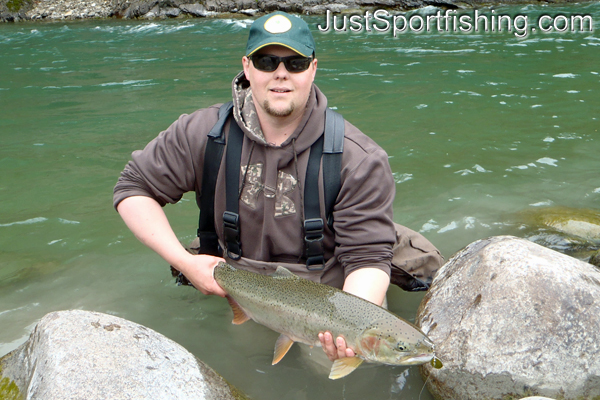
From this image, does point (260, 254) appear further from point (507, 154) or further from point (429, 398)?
point (507, 154)

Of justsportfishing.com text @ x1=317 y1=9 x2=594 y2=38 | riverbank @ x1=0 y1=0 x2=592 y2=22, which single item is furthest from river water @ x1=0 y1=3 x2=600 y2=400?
riverbank @ x1=0 y1=0 x2=592 y2=22

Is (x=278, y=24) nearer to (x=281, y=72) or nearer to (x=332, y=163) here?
(x=281, y=72)

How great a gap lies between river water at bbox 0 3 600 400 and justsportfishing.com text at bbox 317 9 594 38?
5.25ft

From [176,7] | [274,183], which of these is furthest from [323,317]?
[176,7]

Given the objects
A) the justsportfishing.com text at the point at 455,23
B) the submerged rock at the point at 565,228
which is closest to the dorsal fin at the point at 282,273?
the submerged rock at the point at 565,228

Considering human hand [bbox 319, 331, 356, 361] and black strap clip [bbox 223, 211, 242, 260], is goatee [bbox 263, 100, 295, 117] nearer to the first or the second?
black strap clip [bbox 223, 211, 242, 260]

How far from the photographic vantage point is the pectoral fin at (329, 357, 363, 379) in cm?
299

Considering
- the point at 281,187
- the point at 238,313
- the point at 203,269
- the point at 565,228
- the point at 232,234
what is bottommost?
the point at 565,228

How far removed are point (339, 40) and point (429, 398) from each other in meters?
16.7

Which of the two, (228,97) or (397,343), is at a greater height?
(228,97)

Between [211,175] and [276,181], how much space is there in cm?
46

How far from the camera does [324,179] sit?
361 centimetres

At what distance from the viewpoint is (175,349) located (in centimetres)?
341

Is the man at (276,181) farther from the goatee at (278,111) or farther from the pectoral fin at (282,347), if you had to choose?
the pectoral fin at (282,347)
